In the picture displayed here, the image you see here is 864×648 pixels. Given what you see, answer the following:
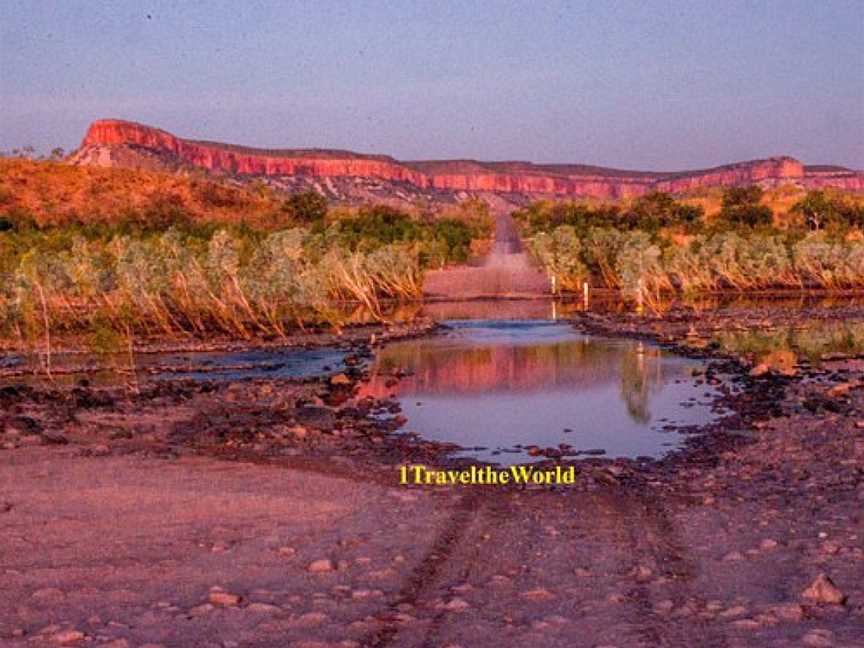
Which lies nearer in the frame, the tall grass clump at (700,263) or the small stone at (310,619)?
the small stone at (310,619)

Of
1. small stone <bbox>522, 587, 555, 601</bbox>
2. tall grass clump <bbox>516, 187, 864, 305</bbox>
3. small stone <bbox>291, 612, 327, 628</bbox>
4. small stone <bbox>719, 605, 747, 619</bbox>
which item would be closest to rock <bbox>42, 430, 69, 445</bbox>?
small stone <bbox>291, 612, 327, 628</bbox>

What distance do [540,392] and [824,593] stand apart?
44.6 ft

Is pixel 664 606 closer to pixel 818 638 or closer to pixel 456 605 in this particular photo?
pixel 818 638

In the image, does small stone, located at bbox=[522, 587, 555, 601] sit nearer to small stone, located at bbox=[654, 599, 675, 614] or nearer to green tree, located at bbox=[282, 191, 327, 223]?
small stone, located at bbox=[654, 599, 675, 614]

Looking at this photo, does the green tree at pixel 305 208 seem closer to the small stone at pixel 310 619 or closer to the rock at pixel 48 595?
the rock at pixel 48 595

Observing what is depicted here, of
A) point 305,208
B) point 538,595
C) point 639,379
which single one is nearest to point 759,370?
point 639,379

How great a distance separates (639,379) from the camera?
2220 cm

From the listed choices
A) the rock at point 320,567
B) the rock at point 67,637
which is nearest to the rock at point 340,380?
the rock at point 320,567

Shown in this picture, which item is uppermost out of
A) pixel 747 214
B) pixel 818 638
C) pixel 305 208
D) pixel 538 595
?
pixel 305 208

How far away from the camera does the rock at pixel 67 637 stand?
6.76 m

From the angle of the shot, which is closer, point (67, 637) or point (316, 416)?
point (67, 637)

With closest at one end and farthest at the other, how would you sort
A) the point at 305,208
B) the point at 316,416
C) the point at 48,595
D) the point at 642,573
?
the point at 48,595 → the point at 642,573 → the point at 316,416 → the point at 305,208

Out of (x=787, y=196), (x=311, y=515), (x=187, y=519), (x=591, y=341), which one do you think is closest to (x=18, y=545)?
(x=187, y=519)

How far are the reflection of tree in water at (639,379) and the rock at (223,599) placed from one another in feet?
35.0
